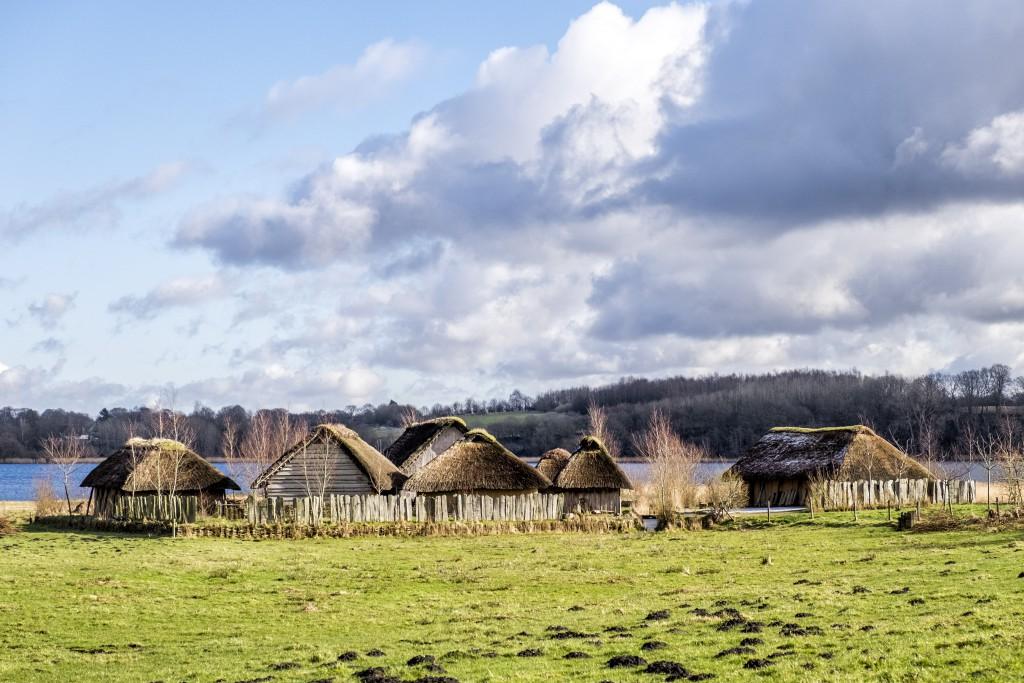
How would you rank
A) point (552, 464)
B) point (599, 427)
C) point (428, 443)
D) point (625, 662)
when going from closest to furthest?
point (625, 662) < point (428, 443) < point (552, 464) < point (599, 427)

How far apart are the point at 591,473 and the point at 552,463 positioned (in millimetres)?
Result: 11374

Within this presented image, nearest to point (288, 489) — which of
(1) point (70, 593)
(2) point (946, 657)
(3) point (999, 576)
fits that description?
(1) point (70, 593)

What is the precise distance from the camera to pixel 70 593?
26641mm

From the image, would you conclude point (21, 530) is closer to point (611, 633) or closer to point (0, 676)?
point (0, 676)

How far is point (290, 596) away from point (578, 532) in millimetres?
19597

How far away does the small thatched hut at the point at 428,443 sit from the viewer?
5788 centimetres

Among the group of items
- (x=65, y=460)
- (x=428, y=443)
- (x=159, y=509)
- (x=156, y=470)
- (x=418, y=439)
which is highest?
(x=418, y=439)

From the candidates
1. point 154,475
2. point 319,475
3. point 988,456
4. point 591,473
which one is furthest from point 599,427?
point 154,475

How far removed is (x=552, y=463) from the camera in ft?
212

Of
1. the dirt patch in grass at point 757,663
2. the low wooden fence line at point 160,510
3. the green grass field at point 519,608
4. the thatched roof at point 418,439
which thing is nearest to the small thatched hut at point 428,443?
the thatched roof at point 418,439

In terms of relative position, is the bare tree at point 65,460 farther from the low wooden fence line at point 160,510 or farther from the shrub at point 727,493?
the shrub at point 727,493

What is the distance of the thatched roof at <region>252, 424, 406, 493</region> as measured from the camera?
51562 millimetres

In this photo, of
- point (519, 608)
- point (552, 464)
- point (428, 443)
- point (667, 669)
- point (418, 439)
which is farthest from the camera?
point (552, 464)

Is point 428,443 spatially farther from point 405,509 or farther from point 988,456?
point 988,456
